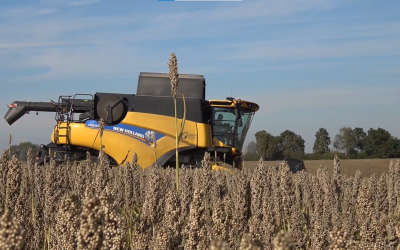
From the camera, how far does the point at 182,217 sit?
4145mm

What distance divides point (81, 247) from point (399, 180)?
23.0 ft

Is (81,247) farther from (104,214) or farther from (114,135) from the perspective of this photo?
(114,135)

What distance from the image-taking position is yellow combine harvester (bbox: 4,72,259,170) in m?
17.3

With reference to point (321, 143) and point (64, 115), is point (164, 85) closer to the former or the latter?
point (64, 115)

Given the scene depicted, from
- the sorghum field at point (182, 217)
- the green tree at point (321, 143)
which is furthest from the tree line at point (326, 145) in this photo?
the sorghum field at point (182, 217)

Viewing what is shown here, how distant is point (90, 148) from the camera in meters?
17.7

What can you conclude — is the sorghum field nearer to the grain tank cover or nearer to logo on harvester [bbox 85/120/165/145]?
logo on harvester [bbox 85/120/165/145]

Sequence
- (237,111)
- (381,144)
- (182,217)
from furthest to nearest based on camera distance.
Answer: (381,144) → (237,111) → (182,217)

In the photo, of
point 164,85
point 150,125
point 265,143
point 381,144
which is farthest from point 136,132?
point 381,144

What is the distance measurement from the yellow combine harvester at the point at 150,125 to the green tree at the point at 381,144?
41.3 m

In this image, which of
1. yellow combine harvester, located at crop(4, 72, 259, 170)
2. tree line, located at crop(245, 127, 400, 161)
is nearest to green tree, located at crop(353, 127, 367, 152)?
tree line, located at crop(245, 127, 400, 161)

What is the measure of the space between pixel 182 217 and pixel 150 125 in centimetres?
1333

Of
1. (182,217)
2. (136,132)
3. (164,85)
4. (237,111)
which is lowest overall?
(182,217)

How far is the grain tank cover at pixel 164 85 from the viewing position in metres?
17.8
